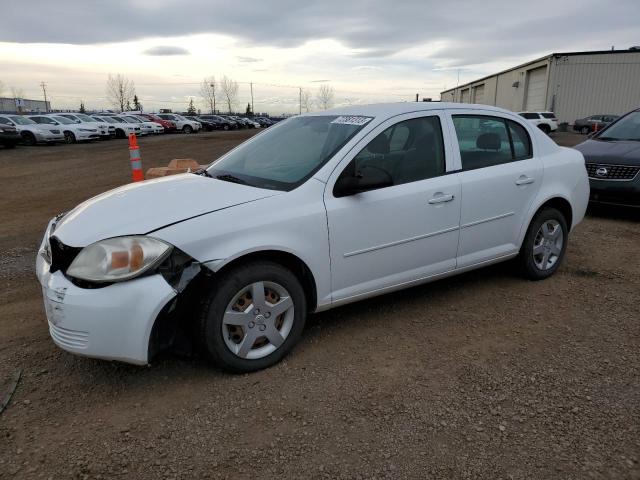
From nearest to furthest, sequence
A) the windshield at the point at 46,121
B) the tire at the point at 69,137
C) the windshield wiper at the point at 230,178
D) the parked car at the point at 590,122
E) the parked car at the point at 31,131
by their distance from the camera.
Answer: the windshield wiper at the point at 230,178, the parked car at the point at 31,131, the windshield at the point at 46,121, the tire at the point at 69,137, the parked car at the point at 590,122

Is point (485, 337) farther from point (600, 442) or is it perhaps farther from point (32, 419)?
point (32, 419)

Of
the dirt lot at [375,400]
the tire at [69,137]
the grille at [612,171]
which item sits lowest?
the dirt lot at [375,400]

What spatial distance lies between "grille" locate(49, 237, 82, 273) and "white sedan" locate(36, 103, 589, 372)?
0.4 inches

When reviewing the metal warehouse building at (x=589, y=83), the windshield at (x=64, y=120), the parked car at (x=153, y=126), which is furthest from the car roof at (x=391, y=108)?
the metal warehouse building at (x=589, y=83)

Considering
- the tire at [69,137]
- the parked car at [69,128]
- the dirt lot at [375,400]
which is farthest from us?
the tire at [69,137]

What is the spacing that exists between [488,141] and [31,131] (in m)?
25.5

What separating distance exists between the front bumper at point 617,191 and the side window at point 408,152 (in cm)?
446

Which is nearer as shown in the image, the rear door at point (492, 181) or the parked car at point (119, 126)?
the rear door at point (492, 181)

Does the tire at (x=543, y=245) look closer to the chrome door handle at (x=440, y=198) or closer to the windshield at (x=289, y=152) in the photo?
the chrome door handle at (x=440, y=198)

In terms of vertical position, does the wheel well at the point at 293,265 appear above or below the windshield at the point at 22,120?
below

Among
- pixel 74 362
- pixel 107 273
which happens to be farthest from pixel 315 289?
pixel 74 362

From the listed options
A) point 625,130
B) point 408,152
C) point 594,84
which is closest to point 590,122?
point 594,84

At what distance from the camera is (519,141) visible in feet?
14.5

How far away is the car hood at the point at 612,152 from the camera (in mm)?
6977
